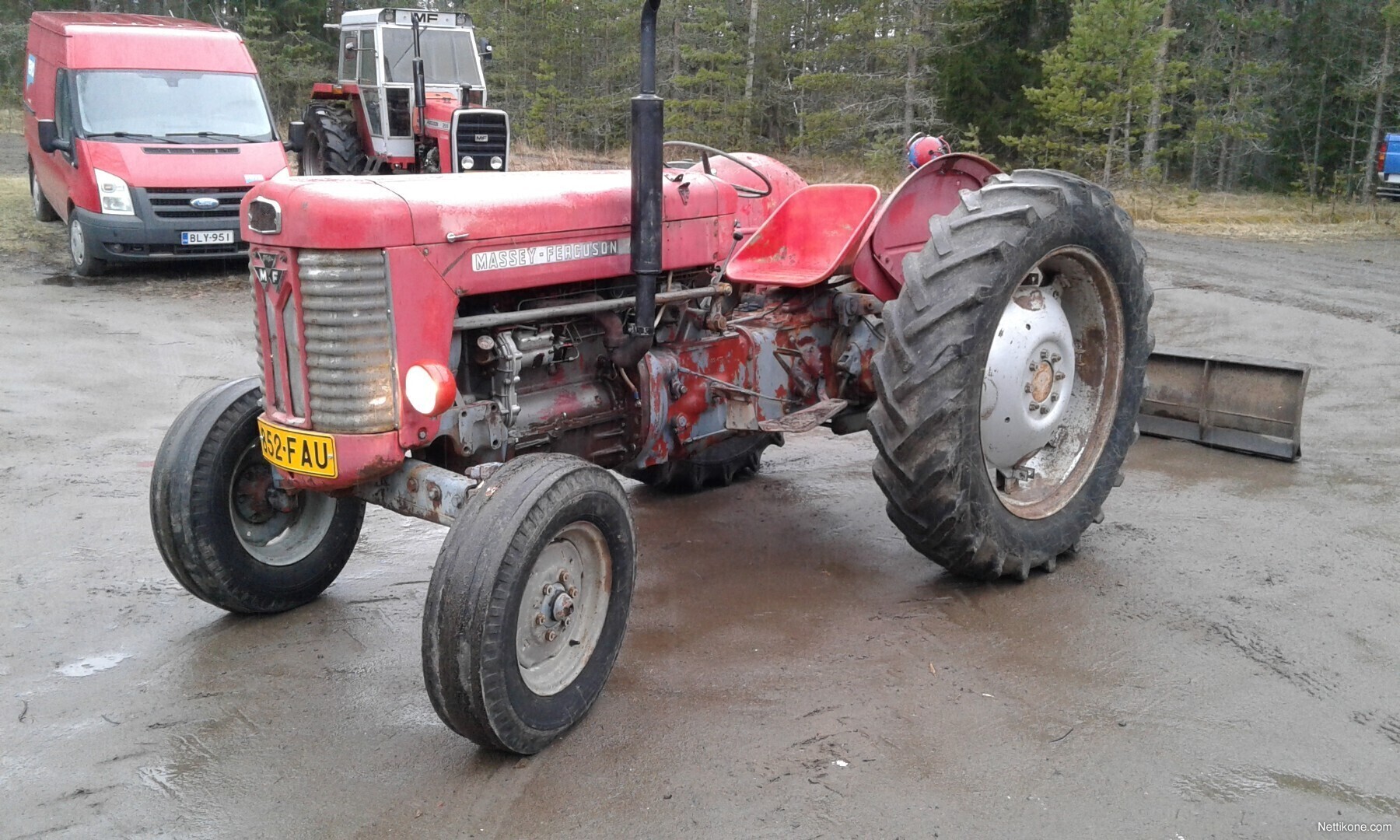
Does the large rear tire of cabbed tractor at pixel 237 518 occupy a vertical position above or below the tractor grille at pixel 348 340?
below

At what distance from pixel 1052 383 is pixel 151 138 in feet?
32.0

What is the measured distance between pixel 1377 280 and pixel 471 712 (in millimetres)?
11056

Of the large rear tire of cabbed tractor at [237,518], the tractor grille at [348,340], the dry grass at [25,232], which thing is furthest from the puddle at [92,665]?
the dry grass at [25,232]

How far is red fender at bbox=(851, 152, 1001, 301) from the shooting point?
4.52 m

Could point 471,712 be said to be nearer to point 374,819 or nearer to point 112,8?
point 374,819

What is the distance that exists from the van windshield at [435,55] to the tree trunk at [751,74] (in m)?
Answer: 10.3

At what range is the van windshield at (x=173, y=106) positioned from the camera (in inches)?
425

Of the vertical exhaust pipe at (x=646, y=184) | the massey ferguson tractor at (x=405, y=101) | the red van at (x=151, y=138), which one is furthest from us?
the massey ferguson tractor at (x=405, y=101)

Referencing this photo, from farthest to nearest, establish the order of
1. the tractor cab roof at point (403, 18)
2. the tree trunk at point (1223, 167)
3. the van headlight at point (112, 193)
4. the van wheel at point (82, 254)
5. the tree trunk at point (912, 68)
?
the tree trunk at point (1223, 167) → the tree trunk at point (912, 68) → the tractor cab roof at point (403, 18) → the van wheel at point (82, 254) → the van headlight at point (112, 193)

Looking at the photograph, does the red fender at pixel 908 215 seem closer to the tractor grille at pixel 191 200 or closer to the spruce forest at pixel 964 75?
the tractor grille at pixel 191 200

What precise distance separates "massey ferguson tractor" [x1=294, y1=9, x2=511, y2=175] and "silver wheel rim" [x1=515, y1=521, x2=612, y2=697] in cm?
1110

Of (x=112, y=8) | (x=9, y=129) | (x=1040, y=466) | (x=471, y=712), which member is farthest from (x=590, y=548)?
(x=112, y=8)

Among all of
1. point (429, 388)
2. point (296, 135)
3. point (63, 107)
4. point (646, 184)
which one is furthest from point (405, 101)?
point (429, 388)

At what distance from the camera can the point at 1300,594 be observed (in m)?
4.15
